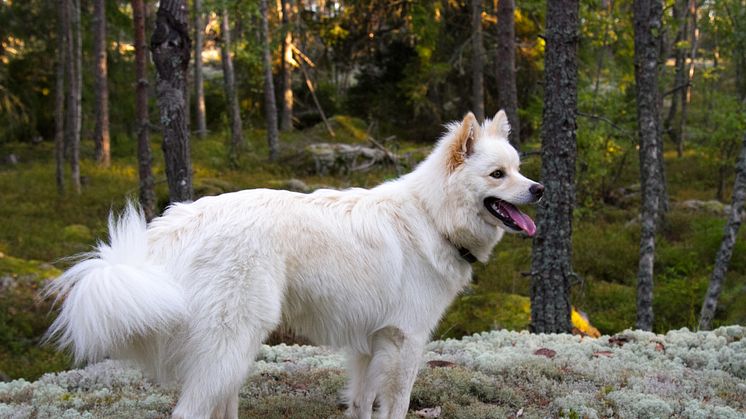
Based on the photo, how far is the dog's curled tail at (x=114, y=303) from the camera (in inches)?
146

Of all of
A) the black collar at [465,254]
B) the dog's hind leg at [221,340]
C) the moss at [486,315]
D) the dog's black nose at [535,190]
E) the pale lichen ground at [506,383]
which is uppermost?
the dog's black nose at [535,190]

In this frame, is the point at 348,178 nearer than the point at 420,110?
Yes

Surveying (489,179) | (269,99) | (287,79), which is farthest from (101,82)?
(489,179)

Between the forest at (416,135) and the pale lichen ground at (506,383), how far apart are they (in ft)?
4.58

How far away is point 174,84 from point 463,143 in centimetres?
371

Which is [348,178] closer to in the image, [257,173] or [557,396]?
[257,173]

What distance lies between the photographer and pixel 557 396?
18.5 feet

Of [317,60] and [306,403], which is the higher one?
[317,60]

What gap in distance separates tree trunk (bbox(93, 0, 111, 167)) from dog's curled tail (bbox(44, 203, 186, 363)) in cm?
1535


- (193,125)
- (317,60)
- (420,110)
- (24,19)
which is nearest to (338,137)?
(420,110)

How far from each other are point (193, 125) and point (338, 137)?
27.6 feet

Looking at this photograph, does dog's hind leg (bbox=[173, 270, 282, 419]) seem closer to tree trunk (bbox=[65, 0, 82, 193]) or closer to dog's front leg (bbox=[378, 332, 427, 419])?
dog's front leg (bbox=[378, 332, 427, 419])

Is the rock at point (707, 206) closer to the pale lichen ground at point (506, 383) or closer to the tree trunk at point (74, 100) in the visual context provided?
the pale lichen ground at point (506, 383)

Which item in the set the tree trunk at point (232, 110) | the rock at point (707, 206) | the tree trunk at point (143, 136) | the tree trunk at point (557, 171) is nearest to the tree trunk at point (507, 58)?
the rock at point (707, 206)
